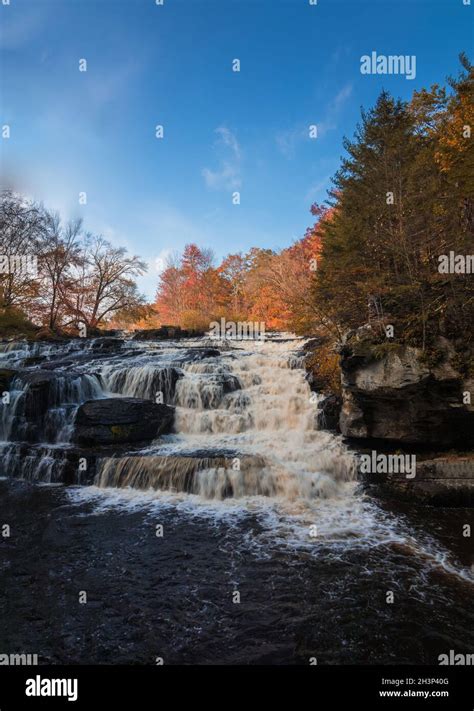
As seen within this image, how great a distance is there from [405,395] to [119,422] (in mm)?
8043

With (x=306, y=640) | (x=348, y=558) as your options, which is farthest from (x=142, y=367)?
(x=306, y=640)

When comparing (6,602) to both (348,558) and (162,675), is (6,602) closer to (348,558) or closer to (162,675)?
(162,675)

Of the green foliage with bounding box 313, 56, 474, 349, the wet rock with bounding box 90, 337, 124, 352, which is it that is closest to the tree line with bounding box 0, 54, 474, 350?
the green foliage with bounding box 313, 56, 474, 349

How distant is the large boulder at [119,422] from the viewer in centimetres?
1048

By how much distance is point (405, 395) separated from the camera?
8570 millimetres

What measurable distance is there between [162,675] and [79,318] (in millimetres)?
31602

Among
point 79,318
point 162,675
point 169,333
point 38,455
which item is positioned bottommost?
point 162,675

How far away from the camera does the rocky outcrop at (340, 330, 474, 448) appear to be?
26.9 feet

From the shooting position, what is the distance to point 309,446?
9812mm

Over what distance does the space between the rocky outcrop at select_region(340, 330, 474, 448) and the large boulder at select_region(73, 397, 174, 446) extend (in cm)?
577

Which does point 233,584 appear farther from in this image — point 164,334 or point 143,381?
point 164,334
